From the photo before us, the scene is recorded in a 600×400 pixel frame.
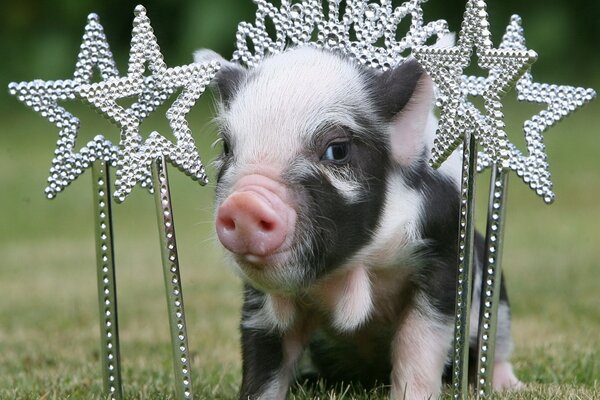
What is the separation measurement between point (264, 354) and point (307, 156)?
53 centimetres

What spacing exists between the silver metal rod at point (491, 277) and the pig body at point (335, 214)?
0.10 meters

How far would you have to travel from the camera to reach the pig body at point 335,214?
2.22 m

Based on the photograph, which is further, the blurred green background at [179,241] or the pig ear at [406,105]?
the blurred green background at [179,241]

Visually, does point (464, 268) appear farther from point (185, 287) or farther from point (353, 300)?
point (185, 287)

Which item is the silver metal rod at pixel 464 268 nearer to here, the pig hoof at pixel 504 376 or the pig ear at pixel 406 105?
the pig ear at pixel 406 105

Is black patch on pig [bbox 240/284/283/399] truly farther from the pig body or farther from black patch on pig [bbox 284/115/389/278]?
black patch on pig [bbox 284/115/389/278]

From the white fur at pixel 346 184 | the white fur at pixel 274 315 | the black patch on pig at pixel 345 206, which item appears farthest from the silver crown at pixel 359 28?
the white fur at pixel 274 315

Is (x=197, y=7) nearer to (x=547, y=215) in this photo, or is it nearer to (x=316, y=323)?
(x=547, y=215)

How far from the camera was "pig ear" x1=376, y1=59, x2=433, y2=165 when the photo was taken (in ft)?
8.00

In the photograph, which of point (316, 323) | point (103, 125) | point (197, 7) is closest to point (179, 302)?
point (316, 323)

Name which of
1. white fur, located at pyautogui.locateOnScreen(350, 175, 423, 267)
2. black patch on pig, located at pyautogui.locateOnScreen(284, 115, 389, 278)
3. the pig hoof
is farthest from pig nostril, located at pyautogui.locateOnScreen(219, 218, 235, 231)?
the pig hoof

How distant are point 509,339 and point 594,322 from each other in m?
1.09

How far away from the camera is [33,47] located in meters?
10.2

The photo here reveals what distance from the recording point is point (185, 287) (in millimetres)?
5031
